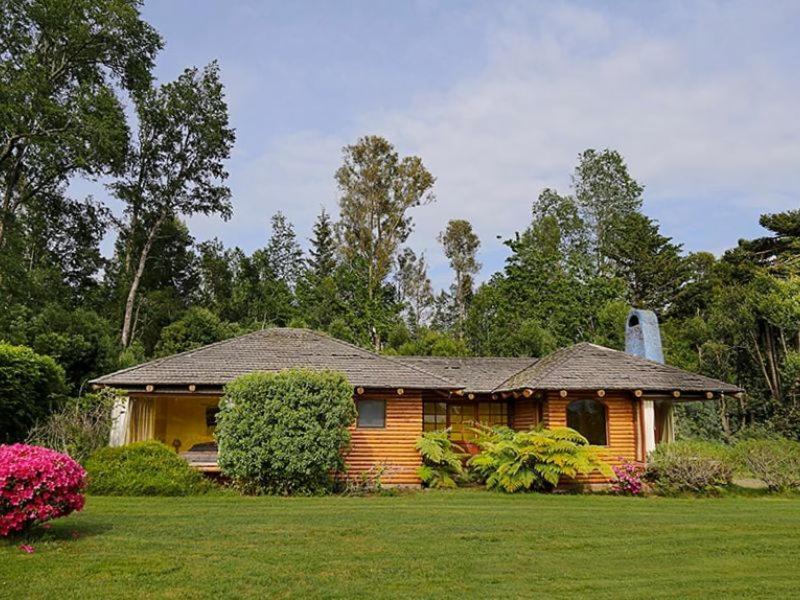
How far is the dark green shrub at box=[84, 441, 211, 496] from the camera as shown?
12.4m

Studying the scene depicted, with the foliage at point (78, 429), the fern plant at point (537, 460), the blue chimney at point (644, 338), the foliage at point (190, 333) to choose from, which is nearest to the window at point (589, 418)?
the fern plant at point (537, 460)

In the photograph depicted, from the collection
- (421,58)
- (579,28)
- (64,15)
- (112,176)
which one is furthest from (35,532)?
(112,176)

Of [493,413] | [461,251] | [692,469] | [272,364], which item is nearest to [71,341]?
[272,364]

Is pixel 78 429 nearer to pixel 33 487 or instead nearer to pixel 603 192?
pixel 33 487

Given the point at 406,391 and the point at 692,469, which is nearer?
the point at 692,469

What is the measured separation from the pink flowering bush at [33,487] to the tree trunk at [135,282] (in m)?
23.1

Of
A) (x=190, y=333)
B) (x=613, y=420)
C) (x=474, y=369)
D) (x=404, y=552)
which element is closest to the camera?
(x=404, y=552)

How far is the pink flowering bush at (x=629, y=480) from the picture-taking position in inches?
571

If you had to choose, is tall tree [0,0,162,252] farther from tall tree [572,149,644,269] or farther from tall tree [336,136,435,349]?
tall tree [572,149,644,269]

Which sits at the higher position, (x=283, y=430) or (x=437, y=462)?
(x=283, y=430)

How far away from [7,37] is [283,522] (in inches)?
886

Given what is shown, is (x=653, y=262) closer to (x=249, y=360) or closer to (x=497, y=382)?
(x=497, y=382)

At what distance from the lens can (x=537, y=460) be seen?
14.1 m

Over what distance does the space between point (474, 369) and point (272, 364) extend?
6.52 metres
